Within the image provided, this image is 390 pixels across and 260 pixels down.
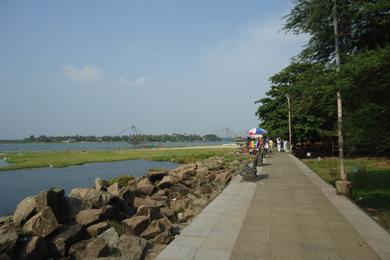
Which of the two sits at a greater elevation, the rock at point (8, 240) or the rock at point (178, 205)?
the rock at point (8, 240)

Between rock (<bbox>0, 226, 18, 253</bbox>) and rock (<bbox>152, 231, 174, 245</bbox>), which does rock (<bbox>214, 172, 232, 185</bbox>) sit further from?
rock (<bbox>0, 226, 18, 253</bbox>)

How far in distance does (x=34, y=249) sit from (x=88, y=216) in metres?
2.28

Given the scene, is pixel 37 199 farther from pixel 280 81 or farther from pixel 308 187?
pixel 280 81

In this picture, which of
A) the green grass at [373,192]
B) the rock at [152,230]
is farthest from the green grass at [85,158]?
the rock at [152,230]

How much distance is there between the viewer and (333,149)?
120 ft

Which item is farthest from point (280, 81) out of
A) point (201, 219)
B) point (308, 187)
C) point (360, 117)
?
point (201, 219)

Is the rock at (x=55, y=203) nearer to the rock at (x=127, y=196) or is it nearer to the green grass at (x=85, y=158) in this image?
the rock at (x=127, y=196)

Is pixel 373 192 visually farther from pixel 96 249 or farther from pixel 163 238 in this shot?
pixel 96 249

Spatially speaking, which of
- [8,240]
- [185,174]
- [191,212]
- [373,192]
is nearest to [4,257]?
[8,240]

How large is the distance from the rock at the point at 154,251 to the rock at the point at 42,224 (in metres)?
2.88

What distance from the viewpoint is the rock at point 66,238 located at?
28.1ft

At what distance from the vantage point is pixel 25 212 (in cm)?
984

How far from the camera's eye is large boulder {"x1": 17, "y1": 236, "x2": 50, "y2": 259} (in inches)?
317

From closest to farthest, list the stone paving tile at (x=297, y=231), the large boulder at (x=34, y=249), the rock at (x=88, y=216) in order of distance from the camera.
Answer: the stone paving tile at (x=297, y=231)
the large boulder at (x=34, y=249)
the rock at (x=88, y=216)
